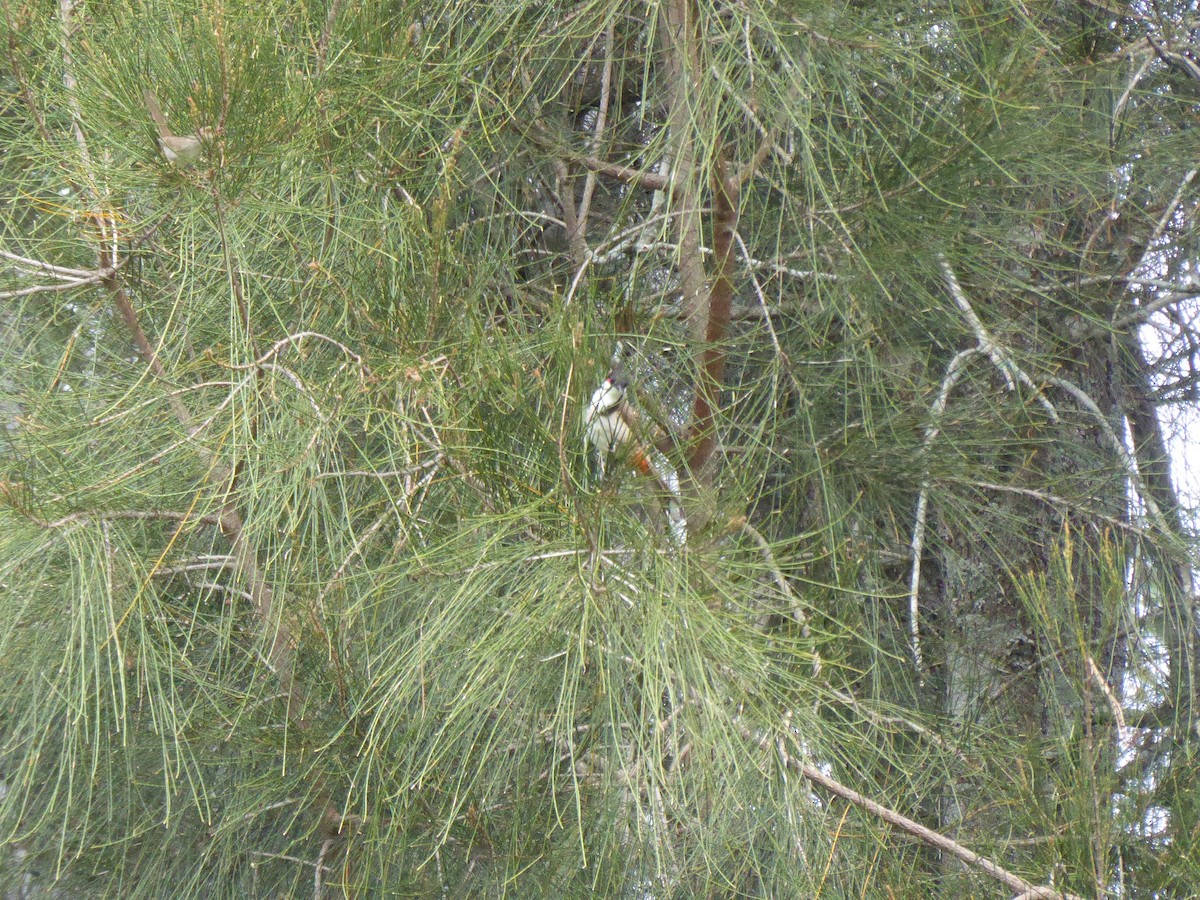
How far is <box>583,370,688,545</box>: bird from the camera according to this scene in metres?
0.83

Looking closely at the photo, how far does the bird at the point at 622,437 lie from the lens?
0.83 meters

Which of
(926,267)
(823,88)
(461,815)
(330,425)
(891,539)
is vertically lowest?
(461,815)

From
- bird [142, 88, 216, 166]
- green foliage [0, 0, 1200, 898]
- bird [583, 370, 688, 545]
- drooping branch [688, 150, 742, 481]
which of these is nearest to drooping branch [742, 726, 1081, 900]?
green foliage [0, 0, 1200, 898]

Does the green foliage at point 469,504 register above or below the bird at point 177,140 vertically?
below

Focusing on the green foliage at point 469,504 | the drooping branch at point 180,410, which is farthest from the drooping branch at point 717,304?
the drooping branch at point 180,410

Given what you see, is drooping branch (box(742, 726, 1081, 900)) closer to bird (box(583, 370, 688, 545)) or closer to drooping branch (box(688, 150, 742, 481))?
bird (box(583, 370, 688, 545))

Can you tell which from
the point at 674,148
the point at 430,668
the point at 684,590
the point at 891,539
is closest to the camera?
the point at 684,590

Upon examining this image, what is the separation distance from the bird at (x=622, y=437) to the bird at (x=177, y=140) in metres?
0.31

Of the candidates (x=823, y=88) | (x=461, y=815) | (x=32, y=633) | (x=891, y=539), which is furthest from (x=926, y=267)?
(x=32, y=633)

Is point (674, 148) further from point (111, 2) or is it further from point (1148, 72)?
point (1148, 72)

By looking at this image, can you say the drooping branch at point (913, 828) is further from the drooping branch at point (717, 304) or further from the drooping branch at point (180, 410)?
the drooping branch at point (180, 410)

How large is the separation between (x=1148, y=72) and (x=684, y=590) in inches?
46.4

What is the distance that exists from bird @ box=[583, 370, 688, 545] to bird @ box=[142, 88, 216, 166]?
0.31 meters

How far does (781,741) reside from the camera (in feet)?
3.00
